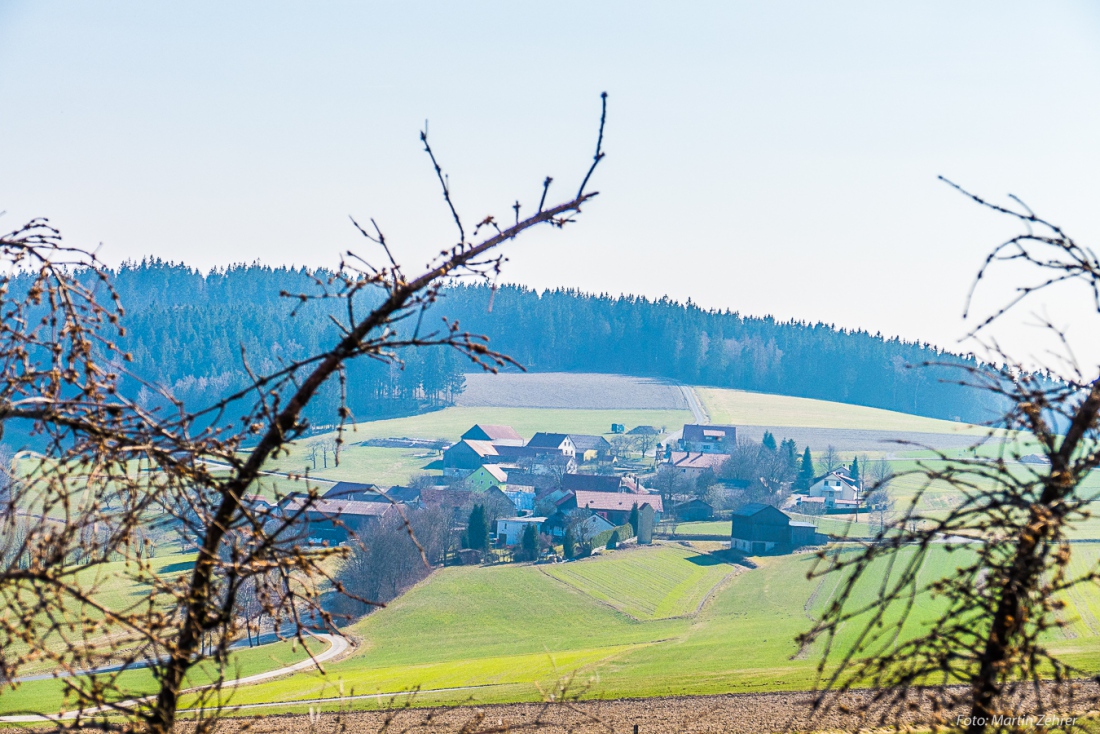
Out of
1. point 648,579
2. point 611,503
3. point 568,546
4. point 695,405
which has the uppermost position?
point 695,405

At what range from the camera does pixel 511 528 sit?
59.4 metres

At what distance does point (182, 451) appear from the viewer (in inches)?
119

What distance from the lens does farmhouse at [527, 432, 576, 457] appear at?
274ft

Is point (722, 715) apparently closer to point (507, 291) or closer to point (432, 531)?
point (432, 531)

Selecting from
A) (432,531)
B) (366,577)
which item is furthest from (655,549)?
(366,577)

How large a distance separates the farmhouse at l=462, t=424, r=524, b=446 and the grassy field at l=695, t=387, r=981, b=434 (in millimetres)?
21983

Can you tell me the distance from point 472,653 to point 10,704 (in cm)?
1510

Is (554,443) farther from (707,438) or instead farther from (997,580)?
(997,580)

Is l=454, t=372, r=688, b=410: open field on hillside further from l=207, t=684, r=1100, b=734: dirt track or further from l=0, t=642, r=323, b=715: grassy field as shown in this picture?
l=207, t=684, r=1100, b=734: dirt track

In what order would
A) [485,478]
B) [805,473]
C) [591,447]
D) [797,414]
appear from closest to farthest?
[485,478] < [805,473] < [591,447] < [797,414]

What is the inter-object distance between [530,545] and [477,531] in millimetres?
3390

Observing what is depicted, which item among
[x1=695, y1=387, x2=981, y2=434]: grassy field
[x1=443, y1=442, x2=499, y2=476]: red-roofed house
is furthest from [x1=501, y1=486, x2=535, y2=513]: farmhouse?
[x1=695, y1=387, x2=981, y2=434]: grassy field

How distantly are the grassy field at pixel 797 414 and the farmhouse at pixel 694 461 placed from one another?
16.2 metres

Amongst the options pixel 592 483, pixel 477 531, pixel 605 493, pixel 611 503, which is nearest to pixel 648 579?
pixel 477 531
